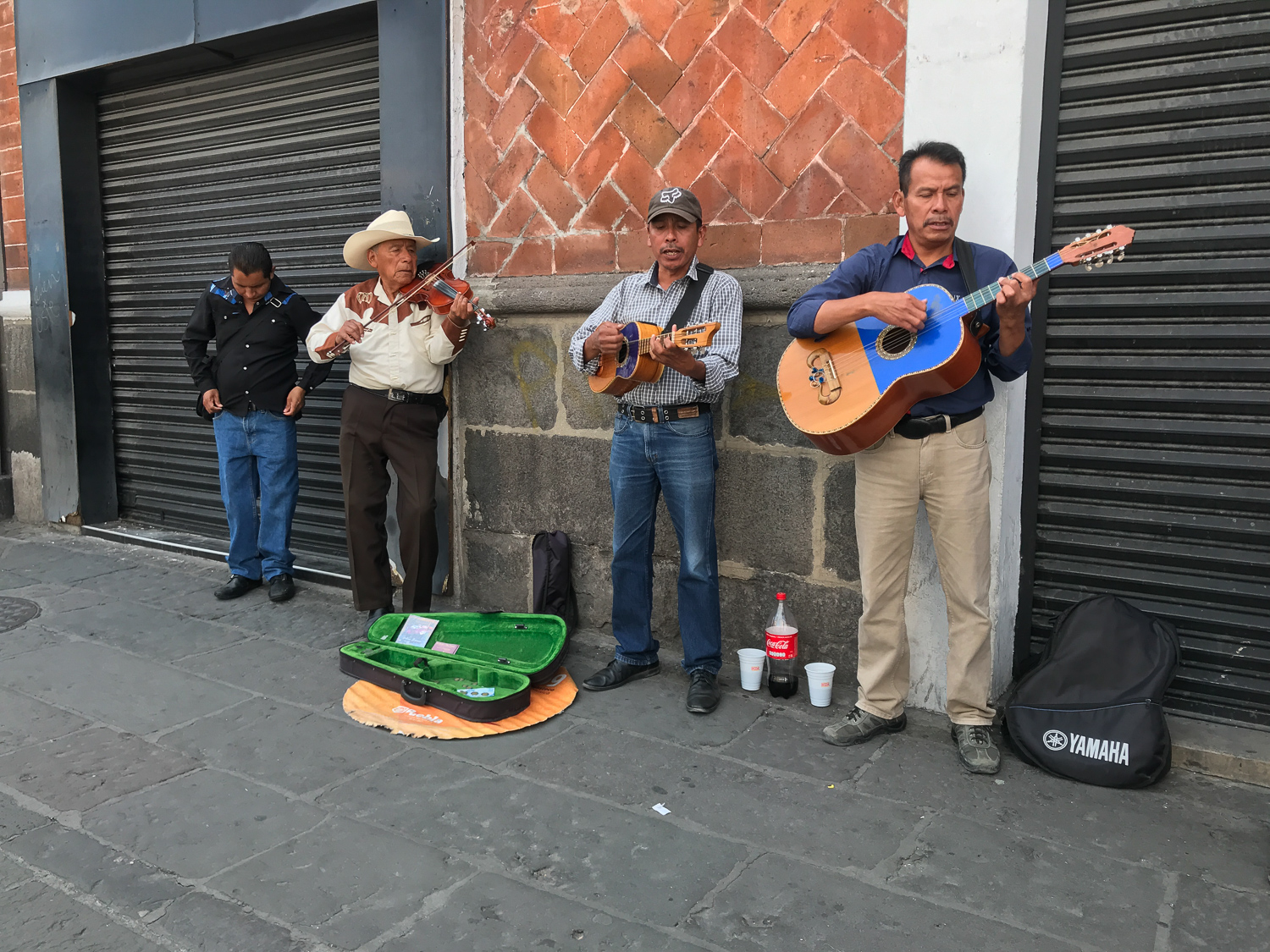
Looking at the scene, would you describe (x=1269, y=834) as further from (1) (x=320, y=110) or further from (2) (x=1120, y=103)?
(1) (x=320, y=110)

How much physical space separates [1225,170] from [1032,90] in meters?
0.70

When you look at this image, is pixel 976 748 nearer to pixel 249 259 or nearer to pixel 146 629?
pixel 146 629

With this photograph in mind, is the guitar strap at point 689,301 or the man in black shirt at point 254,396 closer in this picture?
the guitar strap at point 689,301

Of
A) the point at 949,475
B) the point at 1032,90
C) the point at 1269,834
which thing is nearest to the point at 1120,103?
the point at 1032,90

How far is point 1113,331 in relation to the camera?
355 centimetres

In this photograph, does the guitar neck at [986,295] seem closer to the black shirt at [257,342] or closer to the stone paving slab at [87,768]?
the stone paving slab at [87,768]

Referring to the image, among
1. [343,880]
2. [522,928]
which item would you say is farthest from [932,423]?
[343,880]

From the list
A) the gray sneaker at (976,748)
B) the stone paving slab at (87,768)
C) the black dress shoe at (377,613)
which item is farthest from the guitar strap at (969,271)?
the black dress shoe at (377,613)

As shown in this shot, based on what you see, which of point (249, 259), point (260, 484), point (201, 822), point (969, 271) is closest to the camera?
point (201, 822)

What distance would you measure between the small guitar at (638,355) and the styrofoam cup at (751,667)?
1177 mm

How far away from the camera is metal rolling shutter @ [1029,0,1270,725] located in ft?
10.9

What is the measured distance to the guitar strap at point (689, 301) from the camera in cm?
378

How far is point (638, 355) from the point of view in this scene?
369 cm

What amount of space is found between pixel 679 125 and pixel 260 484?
10.3 feet
